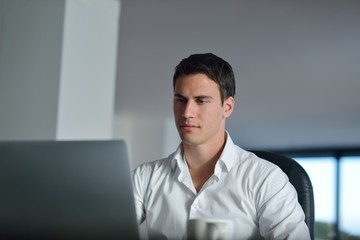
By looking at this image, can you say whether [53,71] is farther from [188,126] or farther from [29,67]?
[188,126]

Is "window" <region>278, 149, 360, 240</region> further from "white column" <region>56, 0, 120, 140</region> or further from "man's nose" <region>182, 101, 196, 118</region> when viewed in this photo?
"man's nose" <region>182, 101, 196, 118</region>

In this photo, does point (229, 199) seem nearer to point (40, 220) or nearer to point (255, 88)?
point (40, 220)

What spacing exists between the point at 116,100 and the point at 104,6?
3.69 metres

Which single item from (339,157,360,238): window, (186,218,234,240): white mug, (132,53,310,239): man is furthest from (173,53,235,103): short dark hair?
(339,157,360,238): window

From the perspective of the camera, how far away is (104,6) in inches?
139

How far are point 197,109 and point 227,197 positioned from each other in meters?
0.28

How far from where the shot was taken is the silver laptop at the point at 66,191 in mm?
829

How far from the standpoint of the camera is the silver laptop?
2.72 feet

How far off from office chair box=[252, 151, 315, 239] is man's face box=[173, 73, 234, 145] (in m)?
0.22

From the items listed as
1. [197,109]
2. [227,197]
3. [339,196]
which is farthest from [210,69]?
[339,196]

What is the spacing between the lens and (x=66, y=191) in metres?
0.85

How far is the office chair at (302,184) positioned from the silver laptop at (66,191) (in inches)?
33.8

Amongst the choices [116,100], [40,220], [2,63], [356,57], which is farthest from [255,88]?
[40,220]

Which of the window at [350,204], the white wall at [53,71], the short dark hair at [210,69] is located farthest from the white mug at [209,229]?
the window at [350,204]
